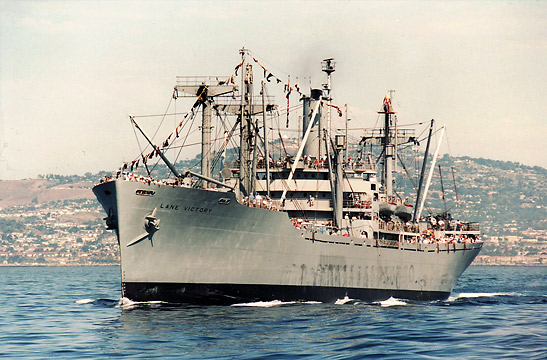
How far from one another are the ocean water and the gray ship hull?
45.6 inches

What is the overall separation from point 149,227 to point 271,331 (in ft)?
37.3

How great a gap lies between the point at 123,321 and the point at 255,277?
34.1ft

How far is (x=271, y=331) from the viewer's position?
110 ft

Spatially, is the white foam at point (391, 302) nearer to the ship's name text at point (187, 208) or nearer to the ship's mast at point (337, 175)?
the ship's mast at point (337, 175)

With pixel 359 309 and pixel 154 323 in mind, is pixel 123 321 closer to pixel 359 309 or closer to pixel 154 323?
pixel 154 323

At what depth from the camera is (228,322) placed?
36.2 meters

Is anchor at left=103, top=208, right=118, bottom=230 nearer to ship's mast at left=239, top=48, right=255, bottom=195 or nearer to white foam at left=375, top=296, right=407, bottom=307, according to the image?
ship's mast at left=239, top=48, right=255, bottom=195

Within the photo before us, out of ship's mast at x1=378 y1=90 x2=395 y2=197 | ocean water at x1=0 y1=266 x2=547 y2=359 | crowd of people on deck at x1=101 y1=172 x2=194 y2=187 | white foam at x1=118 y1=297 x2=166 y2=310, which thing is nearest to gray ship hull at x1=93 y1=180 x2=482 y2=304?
white foam at x1=118 y1=297 x2=166 y2=310

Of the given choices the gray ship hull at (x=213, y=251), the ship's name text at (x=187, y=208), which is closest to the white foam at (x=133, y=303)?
the gray ship hull at (x=213, y=251)

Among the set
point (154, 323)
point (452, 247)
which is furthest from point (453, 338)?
point (452, 247)

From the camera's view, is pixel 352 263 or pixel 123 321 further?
pixel 352 263

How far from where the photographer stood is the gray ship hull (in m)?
41.9

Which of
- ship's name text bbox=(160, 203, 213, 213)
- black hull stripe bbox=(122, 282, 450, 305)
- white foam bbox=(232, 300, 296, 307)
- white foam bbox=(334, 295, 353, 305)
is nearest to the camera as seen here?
ship's name text bbox=(160, 203, 213, 213)

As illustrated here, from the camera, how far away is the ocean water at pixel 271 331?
91.9ft
